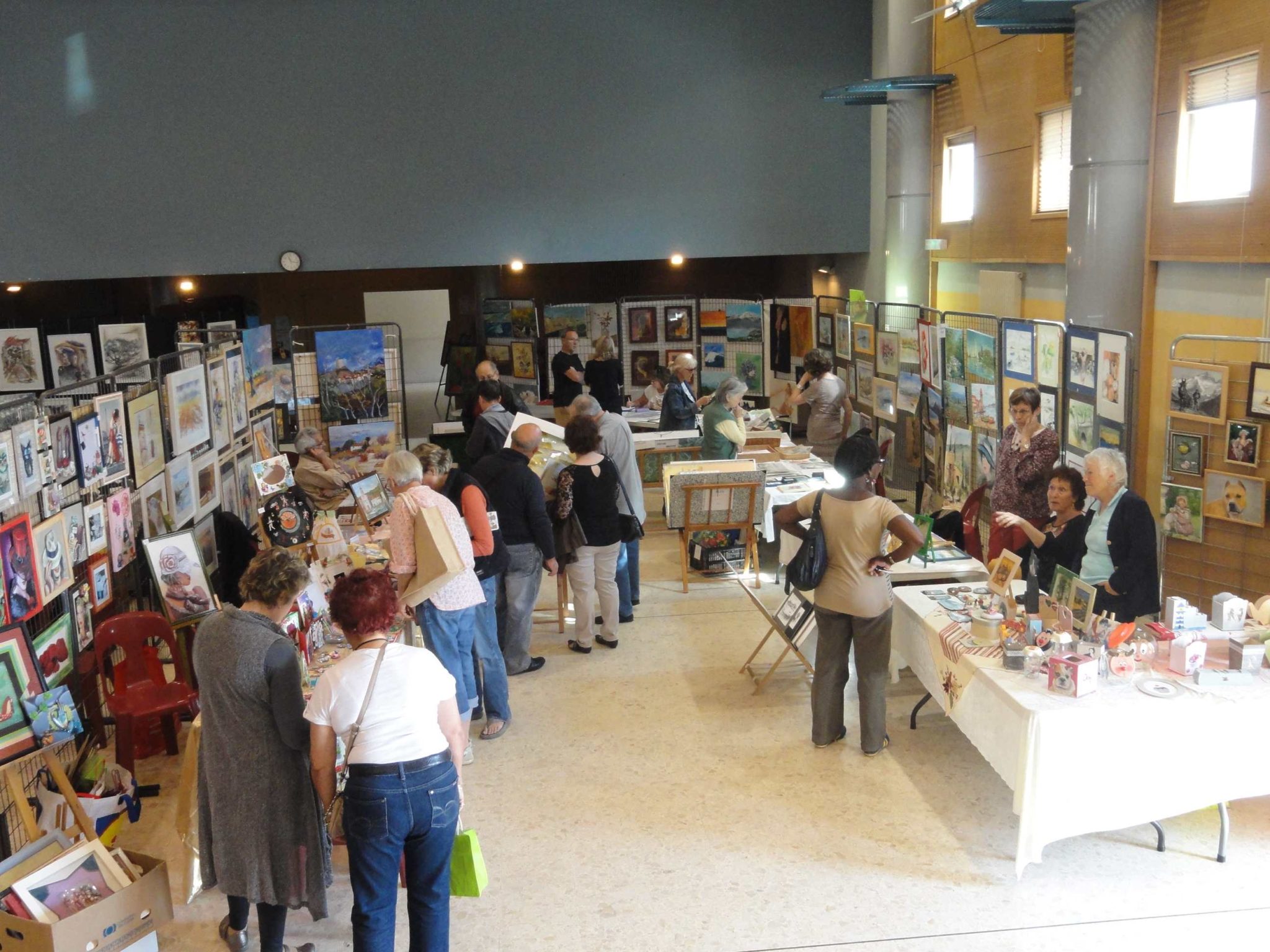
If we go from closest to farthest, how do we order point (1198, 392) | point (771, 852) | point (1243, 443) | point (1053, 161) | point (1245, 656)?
1. point (1245, 656)
2. point (771, 852)
3. point (1243, 443)
4. point (1198, 392)
5. point (1053, 161)

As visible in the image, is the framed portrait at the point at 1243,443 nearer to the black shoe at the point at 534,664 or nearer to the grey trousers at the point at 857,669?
the grey trousers at the point at 857,669

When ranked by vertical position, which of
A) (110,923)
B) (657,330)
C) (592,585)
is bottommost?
(110,923)

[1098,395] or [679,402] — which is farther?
[679,402]

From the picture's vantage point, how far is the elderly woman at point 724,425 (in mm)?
8180

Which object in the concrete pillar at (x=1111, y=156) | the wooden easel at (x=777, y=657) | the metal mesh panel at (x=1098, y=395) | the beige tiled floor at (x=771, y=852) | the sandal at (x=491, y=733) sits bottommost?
the beige tiled floor at (x=771, y=852)

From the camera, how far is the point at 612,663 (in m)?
6.47

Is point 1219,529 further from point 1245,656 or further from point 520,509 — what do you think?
point 520,509

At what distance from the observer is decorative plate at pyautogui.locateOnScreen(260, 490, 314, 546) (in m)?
6.26

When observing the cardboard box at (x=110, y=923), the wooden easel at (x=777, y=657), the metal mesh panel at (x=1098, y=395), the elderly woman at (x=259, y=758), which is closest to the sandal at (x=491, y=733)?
the wooden easel at (x=777, y=657)

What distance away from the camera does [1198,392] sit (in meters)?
5.79

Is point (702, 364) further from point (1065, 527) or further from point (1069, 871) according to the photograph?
point (1069, 871)

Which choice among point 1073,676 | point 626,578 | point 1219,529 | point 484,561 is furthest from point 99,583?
point 1219,529

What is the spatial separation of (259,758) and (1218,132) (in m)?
6.02

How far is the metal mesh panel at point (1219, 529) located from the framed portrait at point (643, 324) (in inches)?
266
